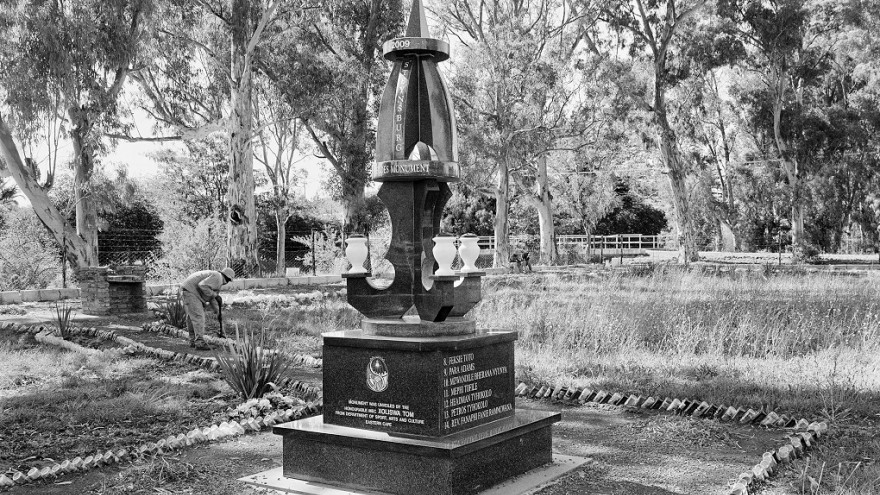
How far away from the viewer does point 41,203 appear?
66.4ft

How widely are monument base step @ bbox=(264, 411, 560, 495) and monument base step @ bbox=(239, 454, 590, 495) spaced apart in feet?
0.09

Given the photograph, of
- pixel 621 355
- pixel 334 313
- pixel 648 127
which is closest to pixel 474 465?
pixel 621 355

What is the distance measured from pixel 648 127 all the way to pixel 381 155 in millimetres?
25666

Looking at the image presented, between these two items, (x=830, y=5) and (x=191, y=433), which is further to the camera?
(x=830, y=5)

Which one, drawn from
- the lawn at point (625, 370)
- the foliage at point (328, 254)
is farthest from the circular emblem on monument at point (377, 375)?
the foliage at point (328, 254)

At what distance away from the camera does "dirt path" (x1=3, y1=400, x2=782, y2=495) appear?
213 inches

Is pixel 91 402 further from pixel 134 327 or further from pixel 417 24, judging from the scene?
pixel 134 327

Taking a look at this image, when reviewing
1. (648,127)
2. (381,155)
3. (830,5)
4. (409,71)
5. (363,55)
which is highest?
(830,5)

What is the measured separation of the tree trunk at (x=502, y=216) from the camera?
1186 inches

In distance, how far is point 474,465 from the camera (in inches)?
210

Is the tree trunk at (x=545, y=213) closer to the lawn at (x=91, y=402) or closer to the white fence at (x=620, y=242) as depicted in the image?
the white fence at (x=620, y=242)

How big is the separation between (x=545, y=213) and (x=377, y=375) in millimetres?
28194

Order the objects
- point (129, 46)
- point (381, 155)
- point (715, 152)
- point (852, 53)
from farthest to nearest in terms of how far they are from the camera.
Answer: point (715, 152) → point (852, 53) → point (129, 46) → point (381, 155)

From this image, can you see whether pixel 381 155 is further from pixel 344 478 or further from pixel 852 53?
pixel 852 53
